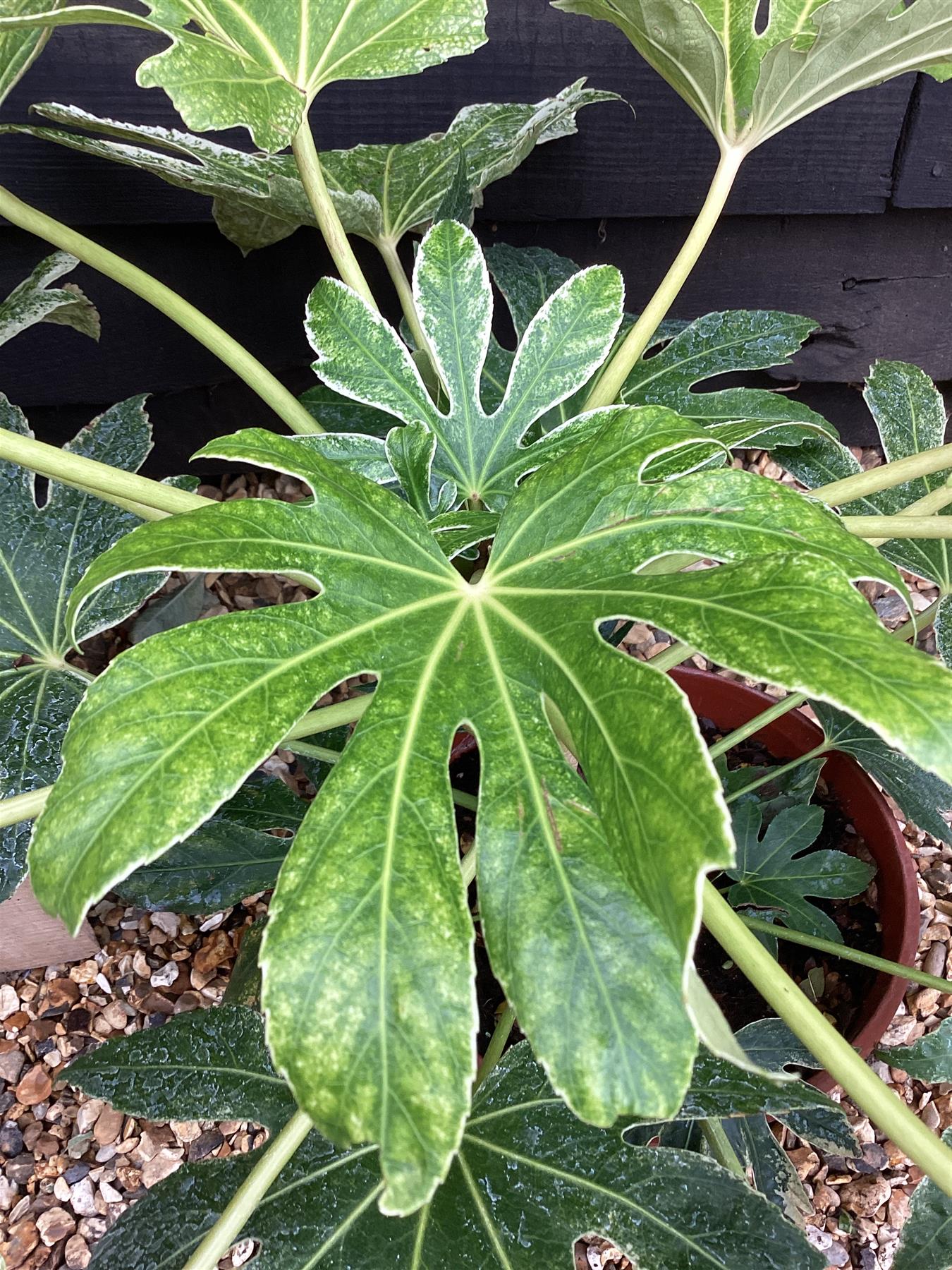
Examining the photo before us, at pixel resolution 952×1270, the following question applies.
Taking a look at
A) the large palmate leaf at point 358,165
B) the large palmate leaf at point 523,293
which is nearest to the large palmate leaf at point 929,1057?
the large palmate leaf at point 523,293

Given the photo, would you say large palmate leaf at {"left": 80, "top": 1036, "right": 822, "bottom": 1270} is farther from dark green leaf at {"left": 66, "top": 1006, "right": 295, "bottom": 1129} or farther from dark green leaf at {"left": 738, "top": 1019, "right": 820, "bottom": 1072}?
dark green leaf at {"left": 738, "top": 1019, "right": 820, "bottom": 1072}

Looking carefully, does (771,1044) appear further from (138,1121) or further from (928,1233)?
(138,1121)

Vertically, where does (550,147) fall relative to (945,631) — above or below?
above

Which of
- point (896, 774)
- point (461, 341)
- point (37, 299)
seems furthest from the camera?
point (896, 774)

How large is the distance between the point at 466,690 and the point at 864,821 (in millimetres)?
831

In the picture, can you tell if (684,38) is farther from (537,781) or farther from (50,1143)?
(50,1143)

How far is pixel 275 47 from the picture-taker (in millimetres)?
727

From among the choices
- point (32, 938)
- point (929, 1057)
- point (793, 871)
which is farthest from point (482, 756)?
point (32, 938)

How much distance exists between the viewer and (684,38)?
733 millimetres

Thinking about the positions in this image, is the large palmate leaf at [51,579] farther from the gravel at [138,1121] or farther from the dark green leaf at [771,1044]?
the dark green leaf at [771,1044]

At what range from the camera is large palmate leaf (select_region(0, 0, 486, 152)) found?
62cm

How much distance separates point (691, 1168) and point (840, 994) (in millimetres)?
567

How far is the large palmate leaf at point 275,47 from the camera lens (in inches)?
24.5

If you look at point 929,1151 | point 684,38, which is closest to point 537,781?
point 929,1151
